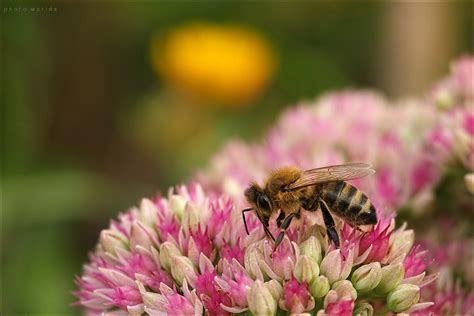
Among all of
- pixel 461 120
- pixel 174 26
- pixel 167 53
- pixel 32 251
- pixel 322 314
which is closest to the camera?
pixel 322 314

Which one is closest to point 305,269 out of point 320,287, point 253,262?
point 320,287

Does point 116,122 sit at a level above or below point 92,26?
below

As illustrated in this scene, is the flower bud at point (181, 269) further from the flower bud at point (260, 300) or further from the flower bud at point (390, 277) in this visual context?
the flower bud at point (390, 277)

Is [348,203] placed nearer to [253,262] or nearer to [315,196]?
[315,196]

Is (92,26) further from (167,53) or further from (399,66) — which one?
(399,66)

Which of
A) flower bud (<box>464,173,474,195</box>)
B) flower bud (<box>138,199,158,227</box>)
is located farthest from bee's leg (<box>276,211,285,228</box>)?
flower bud (<box>464,173,474,195</box>)

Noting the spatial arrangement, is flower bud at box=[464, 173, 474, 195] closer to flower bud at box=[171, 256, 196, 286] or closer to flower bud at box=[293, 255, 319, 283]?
flower bud at box=[293, 255, 319, 283]

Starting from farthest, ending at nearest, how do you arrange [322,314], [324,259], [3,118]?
1. [3,118]
2. [324,259]
3. [322,314]

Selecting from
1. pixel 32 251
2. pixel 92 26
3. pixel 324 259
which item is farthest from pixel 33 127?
pixel 324 259
